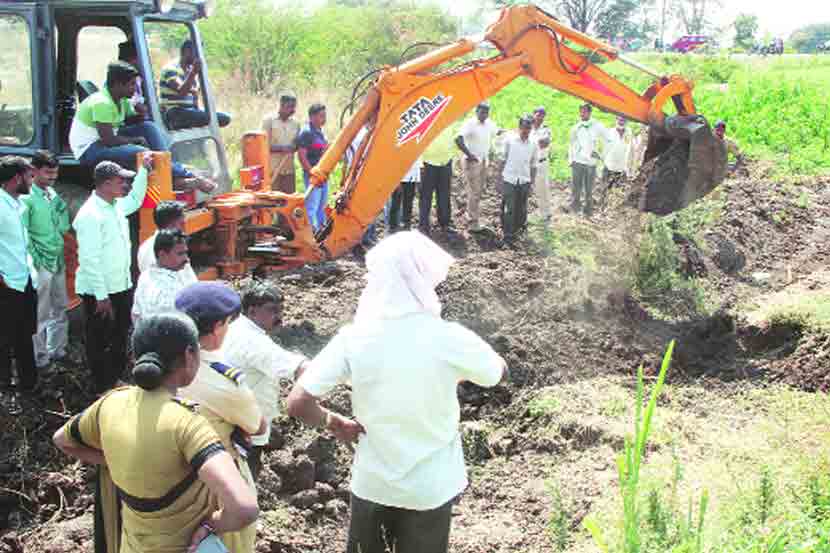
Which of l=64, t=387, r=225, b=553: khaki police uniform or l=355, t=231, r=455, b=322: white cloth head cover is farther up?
l=355, t=231, r=455, b=322: white cloth head cover

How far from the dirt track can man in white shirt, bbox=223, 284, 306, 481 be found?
112cm

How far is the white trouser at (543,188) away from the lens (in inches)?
497

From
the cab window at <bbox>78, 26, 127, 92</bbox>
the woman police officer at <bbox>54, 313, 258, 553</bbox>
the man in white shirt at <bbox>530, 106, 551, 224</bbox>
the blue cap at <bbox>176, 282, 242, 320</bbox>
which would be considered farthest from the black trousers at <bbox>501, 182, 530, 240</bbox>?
the woman police officer at <bbox>54, 313, 258, 553</bbox>

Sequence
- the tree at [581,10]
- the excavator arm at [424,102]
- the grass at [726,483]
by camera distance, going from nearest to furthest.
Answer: the grass at [726,483] → the excavator arm at [424,102] → the tree at [581,10]

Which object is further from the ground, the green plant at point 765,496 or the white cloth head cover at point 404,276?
the white cloth head cover at point 404,276

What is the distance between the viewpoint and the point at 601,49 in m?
8.75

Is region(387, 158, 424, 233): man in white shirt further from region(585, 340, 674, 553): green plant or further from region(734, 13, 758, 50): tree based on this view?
region(734, 13, 758, 50): tree

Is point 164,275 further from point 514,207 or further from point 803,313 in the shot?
point 514,207

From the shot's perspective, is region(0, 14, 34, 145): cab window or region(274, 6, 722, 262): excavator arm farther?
region(274, 6, 722, 262): excavator arm

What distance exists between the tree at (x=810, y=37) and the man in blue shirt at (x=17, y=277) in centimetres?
7361

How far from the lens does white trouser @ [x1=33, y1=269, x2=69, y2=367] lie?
6.55m

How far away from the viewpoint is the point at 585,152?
13391 millimetres

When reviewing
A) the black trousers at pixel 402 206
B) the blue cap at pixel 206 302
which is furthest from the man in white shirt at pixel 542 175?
the blue cap at pixel 206 302

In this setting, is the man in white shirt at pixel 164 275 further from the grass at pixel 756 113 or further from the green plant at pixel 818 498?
the grass at pixel 756 113
